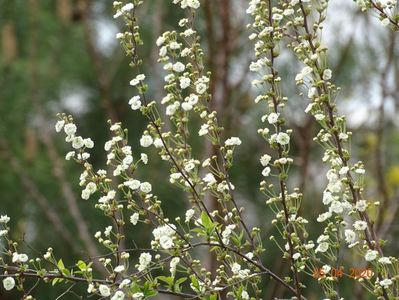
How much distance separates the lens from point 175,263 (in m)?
1.62

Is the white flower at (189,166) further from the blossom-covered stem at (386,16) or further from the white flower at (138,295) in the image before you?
the blossom-covered stem at (386,16)

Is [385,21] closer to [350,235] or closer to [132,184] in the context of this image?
[350,235]

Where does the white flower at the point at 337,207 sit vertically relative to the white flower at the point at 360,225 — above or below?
above

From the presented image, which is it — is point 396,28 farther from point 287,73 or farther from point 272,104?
point 287,73

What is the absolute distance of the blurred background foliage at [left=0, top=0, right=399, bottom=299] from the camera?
448 centimetres

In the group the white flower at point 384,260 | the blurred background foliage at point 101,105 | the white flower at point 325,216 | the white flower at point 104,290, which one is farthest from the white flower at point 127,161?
the blurred background foliage at point 101,105

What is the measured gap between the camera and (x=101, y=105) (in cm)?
519

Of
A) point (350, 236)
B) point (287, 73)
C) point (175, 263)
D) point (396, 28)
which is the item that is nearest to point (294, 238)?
point (350, 236)

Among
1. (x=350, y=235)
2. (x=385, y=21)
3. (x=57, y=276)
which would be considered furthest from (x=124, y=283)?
(x=385, y=21)

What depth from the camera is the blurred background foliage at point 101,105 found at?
4.48m

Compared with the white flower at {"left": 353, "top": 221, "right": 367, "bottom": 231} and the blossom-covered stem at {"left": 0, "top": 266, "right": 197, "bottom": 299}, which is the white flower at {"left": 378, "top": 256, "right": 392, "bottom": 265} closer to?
the white flower at {"left": 353, "top": 221, "right": 367, "bottom": 231}

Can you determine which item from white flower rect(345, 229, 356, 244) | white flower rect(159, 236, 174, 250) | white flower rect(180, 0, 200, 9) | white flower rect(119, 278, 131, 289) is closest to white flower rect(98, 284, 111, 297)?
white flower rect(119, 278, 131, 289)

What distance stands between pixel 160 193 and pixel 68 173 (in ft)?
2.14

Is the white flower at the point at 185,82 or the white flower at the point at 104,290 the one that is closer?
the white flower at the point at 104,290
